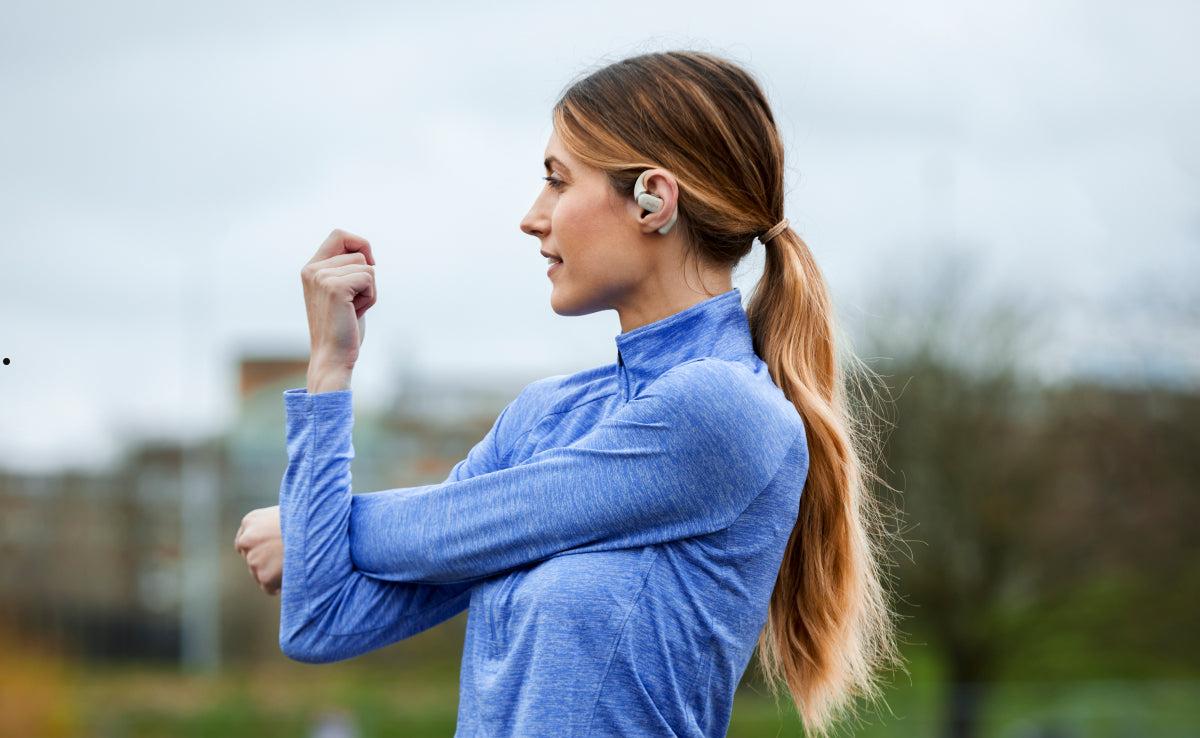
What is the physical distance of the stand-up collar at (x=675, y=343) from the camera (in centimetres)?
213

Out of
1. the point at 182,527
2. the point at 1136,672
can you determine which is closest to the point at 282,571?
the point at 1136,672

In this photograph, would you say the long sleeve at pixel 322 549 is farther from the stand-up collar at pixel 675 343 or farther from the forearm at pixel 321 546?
the stand-up collar at pixel 675 343

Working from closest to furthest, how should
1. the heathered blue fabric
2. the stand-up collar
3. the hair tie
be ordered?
1. the heathered blue fabric
2. the stand-up collar
3. the hair tie

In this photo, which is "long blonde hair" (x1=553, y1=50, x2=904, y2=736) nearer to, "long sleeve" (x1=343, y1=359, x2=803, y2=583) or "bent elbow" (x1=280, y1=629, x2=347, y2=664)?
"long sleeve" (x1=343, y1=359, x2=803, y2=583)

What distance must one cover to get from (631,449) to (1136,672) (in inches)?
901

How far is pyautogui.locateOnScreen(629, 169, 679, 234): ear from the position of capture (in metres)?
2.09

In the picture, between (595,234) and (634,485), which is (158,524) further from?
(634,485)

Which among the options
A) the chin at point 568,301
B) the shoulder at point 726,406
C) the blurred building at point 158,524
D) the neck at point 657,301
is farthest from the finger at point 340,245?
the blurred building at point 158,524

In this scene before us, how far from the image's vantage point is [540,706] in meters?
1.90

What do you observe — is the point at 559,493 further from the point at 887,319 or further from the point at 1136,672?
the point at 1136,672

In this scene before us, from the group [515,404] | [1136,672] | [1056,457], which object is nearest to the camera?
[515,404]

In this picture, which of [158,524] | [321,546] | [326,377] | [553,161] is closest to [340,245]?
[326,377]

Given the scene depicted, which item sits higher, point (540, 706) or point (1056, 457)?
point (540, 706)

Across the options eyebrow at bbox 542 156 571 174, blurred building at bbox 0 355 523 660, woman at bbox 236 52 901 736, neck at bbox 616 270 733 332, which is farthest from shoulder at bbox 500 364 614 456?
blurred building at bbox 0 355 523 660
